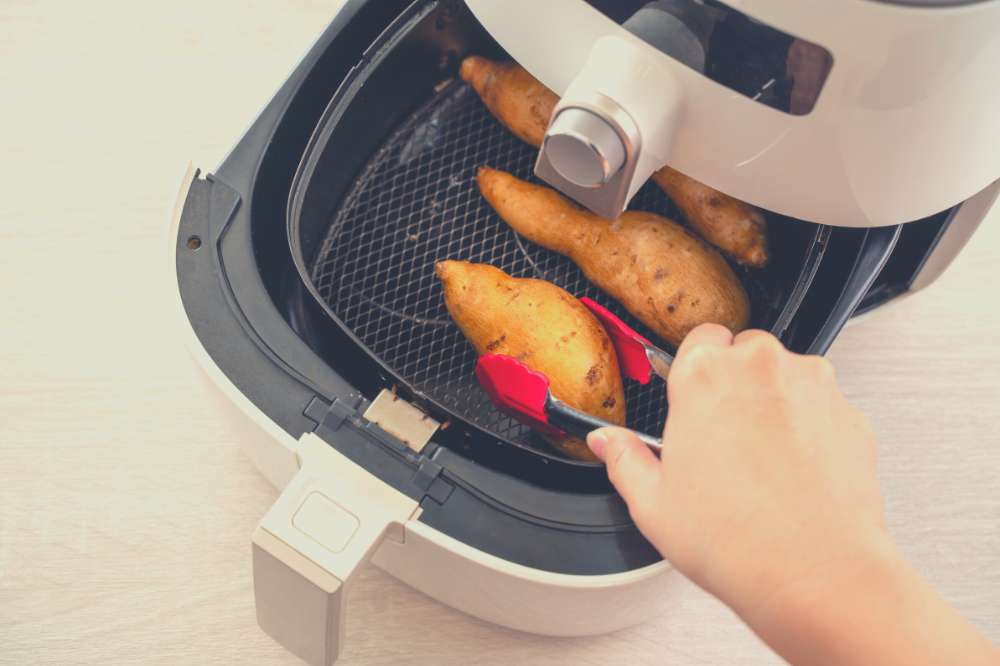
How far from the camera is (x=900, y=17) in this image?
0.35 m

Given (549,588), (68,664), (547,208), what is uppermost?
(547,208)

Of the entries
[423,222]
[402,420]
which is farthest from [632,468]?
[423,222]

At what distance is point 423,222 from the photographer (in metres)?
0.60

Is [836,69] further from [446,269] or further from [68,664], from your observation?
[68,664]

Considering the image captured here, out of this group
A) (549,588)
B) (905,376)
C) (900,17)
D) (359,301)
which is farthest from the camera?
(905,376)

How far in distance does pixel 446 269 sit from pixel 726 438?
0.22 metres

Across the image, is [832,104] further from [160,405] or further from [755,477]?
[160,405]

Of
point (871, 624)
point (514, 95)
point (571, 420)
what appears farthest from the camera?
point (514, 95)

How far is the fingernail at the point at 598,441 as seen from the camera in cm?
44

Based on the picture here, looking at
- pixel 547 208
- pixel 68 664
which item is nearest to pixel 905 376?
pixel 547 208

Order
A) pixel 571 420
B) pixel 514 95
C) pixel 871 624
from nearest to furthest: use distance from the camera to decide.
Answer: pixel 871 624, pixel 571 420, pixel 514 95

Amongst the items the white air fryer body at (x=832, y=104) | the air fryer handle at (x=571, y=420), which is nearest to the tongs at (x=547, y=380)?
the air fryer handle at (x=571, y=420)

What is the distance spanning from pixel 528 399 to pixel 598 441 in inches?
2.6

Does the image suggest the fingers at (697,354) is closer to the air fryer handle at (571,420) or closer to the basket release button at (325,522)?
the air fryer handle at (571,420)
